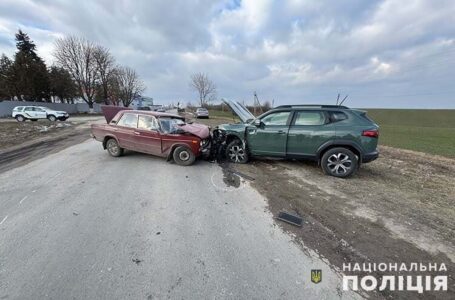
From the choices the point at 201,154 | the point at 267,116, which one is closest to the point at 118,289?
the point at 201,154

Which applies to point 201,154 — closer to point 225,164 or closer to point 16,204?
point 225,164

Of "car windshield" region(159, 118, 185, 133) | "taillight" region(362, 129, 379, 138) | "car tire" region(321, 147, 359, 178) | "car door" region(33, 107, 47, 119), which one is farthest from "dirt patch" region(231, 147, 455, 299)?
"car door" region(33, 107, 47, 119)

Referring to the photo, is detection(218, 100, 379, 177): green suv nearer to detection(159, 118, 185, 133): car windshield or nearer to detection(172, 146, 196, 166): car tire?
detection(172, 146, 196, 166): car tire

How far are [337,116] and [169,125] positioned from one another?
495cm

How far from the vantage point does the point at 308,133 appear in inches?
248

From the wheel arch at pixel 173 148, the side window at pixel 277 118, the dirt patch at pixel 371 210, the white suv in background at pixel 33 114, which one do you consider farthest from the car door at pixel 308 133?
the white suv in background at pixel 33 114

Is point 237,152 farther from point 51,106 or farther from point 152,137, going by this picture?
point 51,106

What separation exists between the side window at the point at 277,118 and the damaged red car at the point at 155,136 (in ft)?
6.43

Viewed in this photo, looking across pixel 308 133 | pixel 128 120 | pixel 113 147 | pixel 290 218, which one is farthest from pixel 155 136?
pixel 290 218

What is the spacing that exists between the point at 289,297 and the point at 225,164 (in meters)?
5.26

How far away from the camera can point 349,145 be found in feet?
19.5

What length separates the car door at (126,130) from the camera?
7574mm

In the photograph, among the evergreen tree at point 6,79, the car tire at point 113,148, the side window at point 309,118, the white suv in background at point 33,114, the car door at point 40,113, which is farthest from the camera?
the evergreen tree at point 6,79

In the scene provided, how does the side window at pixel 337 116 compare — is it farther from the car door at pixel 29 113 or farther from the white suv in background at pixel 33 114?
the car door at pixel 29 113
